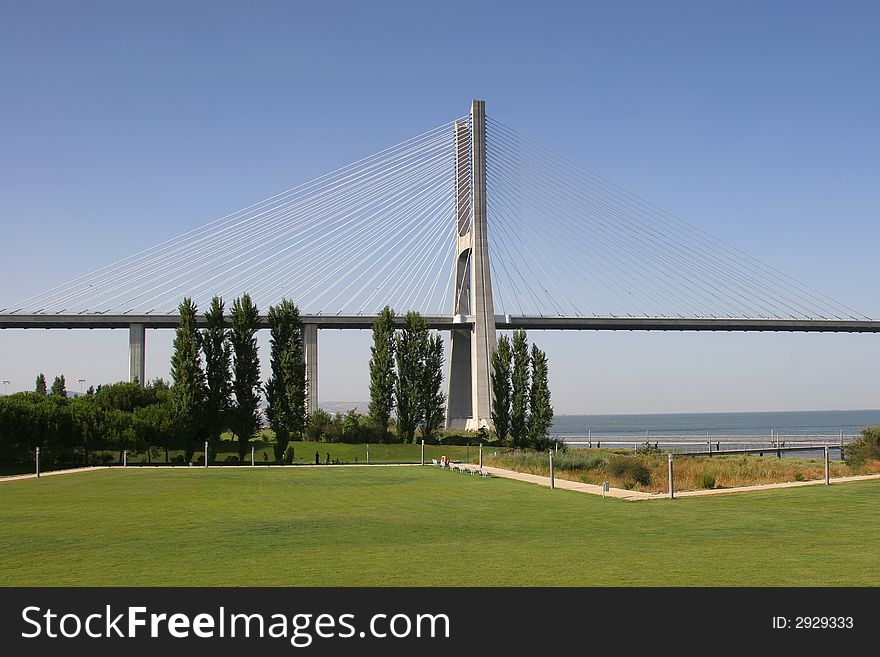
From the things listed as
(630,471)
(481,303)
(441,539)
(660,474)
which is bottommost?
(660,474)

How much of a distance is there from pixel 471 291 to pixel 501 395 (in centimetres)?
624

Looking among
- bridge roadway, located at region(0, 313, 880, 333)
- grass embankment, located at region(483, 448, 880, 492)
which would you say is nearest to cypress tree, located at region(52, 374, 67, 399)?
bridge roadway, located at region(0, 313, 880, 333)

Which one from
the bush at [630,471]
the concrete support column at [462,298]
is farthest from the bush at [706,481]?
the concrete support column at [462,298]

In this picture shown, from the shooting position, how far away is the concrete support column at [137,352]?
5478 cm

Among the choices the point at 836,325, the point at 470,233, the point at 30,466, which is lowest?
the point at 30,466

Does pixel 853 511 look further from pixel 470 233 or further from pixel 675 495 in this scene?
pixel 470 233

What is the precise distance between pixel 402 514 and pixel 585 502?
3781mm

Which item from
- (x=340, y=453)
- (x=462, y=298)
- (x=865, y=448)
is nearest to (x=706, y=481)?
(x=865, y=448)

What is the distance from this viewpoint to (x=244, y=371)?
48875mm

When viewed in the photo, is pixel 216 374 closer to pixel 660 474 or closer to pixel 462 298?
pixel 462 298

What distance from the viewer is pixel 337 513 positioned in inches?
647

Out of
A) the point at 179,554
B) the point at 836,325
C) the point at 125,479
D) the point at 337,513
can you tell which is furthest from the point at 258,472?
the point at 836,325

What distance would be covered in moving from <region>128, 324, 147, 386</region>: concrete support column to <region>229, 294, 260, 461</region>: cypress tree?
281 inches
